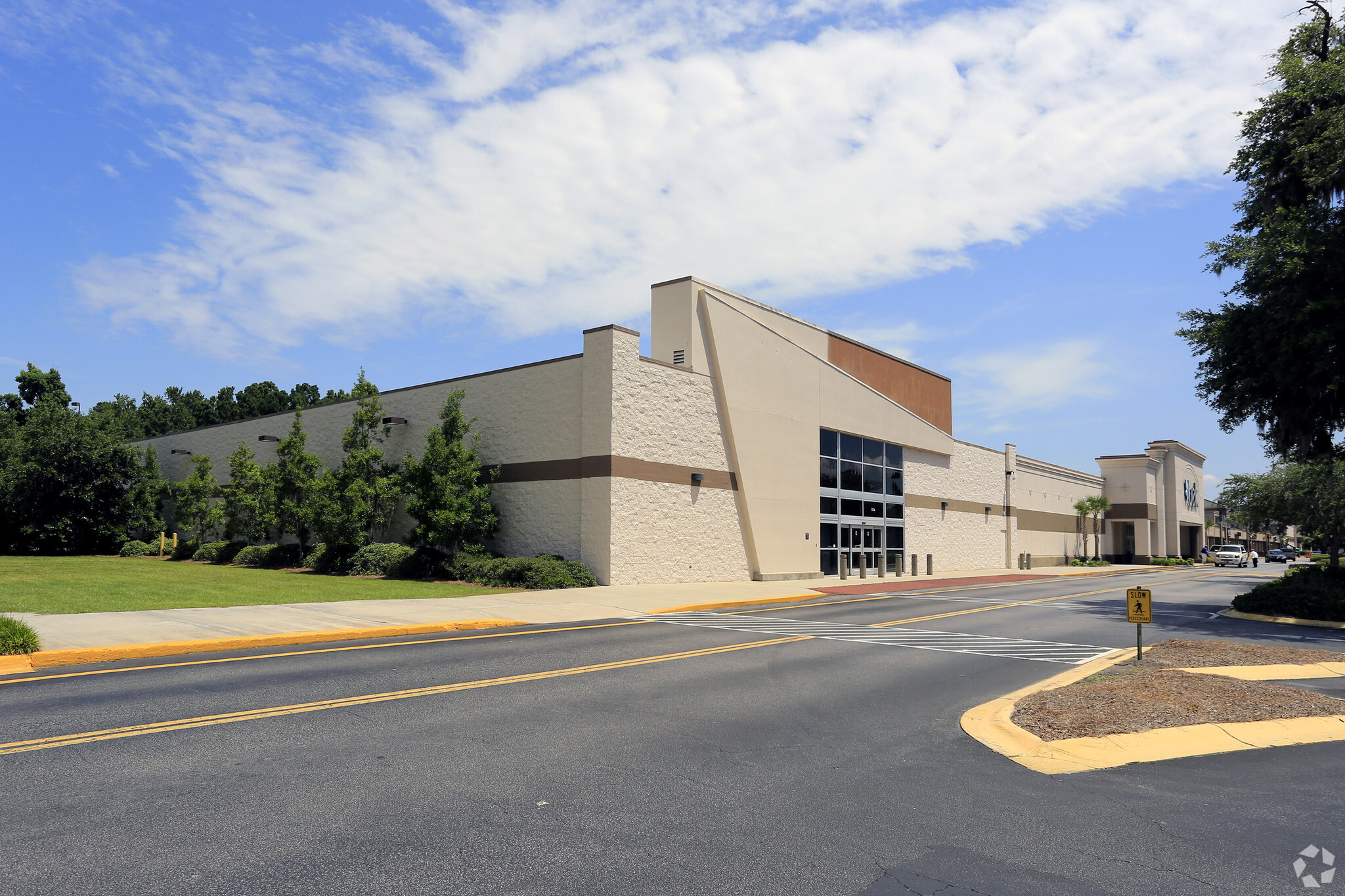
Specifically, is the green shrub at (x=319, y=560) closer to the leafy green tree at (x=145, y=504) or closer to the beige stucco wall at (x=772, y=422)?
the beige stucco wall at (x=772, y=422)

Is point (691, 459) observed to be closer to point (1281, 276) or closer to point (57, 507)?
point (1281, 276)

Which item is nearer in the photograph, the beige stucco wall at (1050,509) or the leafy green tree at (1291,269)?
the leafy green tree at (1291,269)

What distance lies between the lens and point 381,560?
27.6m

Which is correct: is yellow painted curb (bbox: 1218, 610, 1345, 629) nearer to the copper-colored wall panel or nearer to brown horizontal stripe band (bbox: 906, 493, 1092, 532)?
the copper-colored wall panel

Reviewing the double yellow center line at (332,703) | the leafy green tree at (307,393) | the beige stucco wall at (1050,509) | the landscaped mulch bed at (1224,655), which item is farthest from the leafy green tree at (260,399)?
the landscaped mulch bed at (1224,655)

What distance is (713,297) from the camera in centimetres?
2938

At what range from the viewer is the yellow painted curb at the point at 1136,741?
22.2ft

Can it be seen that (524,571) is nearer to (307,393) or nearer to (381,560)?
(381,560)

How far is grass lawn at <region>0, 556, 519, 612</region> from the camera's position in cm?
1593

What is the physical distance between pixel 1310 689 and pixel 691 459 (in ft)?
65.7

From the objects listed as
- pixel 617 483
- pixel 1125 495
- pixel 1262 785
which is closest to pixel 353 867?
pixel 1262 785

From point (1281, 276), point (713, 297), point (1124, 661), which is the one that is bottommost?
point (1124, 661)

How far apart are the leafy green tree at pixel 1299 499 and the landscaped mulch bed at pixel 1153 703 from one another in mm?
18196

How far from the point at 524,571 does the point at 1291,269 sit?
20.6 meters
